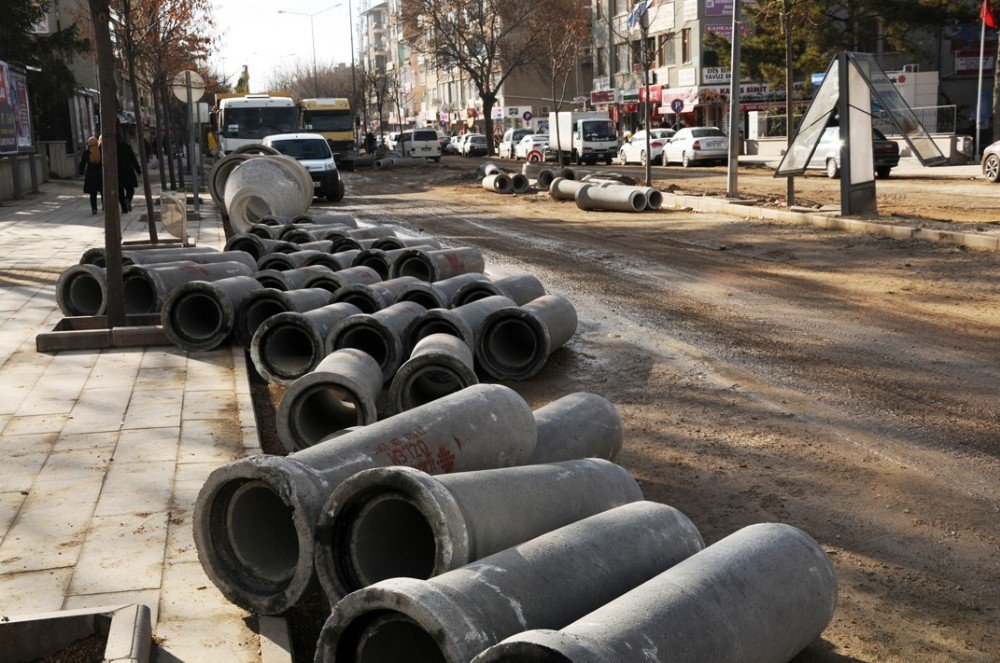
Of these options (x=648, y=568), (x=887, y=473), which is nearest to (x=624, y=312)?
(x=887, y=473)

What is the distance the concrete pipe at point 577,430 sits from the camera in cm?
543

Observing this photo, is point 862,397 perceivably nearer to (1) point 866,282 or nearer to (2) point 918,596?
(2) point 918,596

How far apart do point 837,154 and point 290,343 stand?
75.6 ft

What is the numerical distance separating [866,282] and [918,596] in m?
8.65

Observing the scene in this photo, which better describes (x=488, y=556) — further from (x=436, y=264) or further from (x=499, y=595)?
(x=436, y=264)

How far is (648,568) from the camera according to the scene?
12.7ft

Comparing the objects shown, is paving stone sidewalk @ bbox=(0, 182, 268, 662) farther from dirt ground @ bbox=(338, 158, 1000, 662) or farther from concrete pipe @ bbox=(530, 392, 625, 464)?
dirt ground @ bbox=(338, 158, 1000, 662)

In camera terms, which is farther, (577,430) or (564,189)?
(564,189)

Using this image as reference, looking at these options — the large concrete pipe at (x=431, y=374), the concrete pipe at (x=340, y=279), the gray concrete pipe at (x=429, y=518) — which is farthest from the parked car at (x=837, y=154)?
the gray concrete pipe at (x=429, y=518)

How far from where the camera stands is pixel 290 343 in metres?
8.97

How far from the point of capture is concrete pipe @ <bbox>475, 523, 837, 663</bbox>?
2.89 metres

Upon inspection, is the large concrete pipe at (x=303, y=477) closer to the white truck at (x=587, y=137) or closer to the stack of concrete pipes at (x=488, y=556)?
the stack of concrete pipes at (x=488, y=556)

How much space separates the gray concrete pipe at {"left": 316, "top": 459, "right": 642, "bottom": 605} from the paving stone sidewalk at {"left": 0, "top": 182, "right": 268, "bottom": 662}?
49cm

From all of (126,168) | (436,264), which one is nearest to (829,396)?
(436,264)
